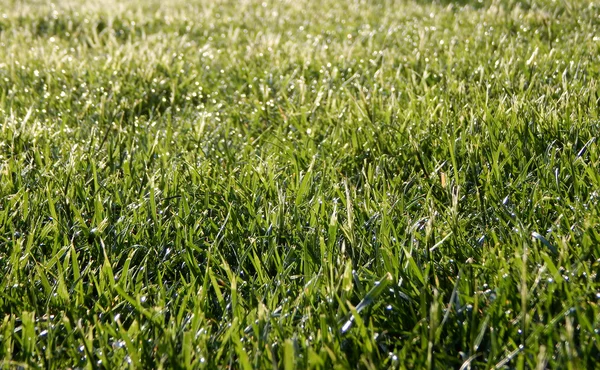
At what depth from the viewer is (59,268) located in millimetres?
1805

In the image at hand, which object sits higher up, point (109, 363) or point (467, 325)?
point (467, 325)

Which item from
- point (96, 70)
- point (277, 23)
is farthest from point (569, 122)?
point (277, 23)

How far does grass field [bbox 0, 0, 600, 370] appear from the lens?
1.53m

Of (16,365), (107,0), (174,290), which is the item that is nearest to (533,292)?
(174,290)

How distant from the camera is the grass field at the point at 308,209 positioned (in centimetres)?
153

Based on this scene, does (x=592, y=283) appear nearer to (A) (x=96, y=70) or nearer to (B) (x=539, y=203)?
(B) (x=539, y=203)

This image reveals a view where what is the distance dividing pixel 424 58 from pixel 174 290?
7.66ft

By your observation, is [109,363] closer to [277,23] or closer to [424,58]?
[424,58]

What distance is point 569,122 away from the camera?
243cm

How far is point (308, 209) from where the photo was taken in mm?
2141

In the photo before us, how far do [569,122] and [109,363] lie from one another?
5.98ft

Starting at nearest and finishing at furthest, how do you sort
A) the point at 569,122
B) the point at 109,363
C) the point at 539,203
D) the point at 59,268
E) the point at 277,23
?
the point at 109,363
the point at 59,268
the point at 539,203
the point at 569,122
the point at 277,23

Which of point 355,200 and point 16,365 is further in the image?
point 355,200

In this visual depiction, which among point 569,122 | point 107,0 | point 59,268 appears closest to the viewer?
point 59,268
